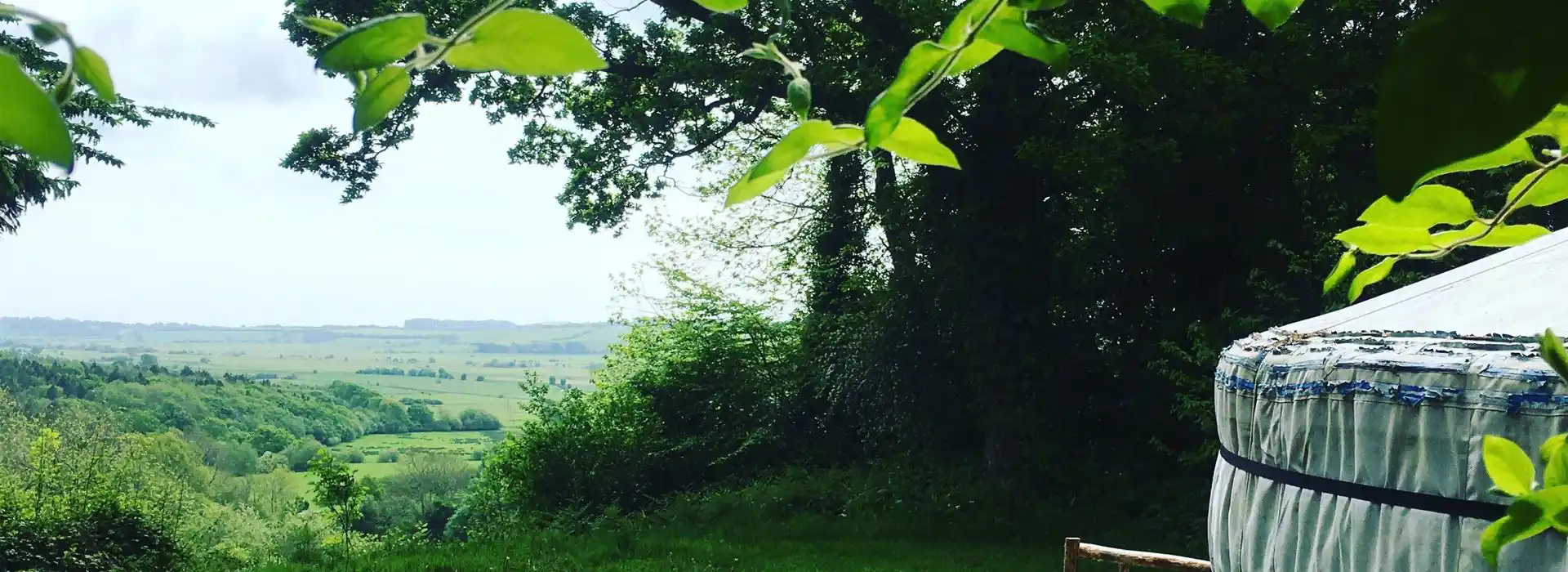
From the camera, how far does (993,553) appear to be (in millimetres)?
7047

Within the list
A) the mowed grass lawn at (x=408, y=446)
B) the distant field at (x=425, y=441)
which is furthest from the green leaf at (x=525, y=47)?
the distant field at (x=425, y=441)

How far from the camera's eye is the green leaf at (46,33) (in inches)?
7.3

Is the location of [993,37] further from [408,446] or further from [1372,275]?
[408,446]

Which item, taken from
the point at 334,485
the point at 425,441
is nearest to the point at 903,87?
the point at 334,485

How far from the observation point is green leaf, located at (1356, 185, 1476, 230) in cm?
40

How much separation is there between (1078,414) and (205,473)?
18.1 m

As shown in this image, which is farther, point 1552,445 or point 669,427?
point 669,427

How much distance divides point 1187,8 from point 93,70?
0.28 m

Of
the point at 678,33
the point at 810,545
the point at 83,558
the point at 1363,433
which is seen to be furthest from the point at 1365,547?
the point at 83,558

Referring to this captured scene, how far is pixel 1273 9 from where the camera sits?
305 mm

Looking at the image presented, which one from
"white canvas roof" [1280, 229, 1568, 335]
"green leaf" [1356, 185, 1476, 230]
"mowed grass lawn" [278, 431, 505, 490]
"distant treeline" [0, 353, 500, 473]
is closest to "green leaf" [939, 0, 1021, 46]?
"green leaf" [1356, 185, 1476, 230]

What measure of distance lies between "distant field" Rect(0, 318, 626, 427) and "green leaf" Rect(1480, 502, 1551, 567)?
2924 cm

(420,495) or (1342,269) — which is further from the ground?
(1342,269)

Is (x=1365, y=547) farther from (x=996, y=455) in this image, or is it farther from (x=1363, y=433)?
(x=996, y=455)
